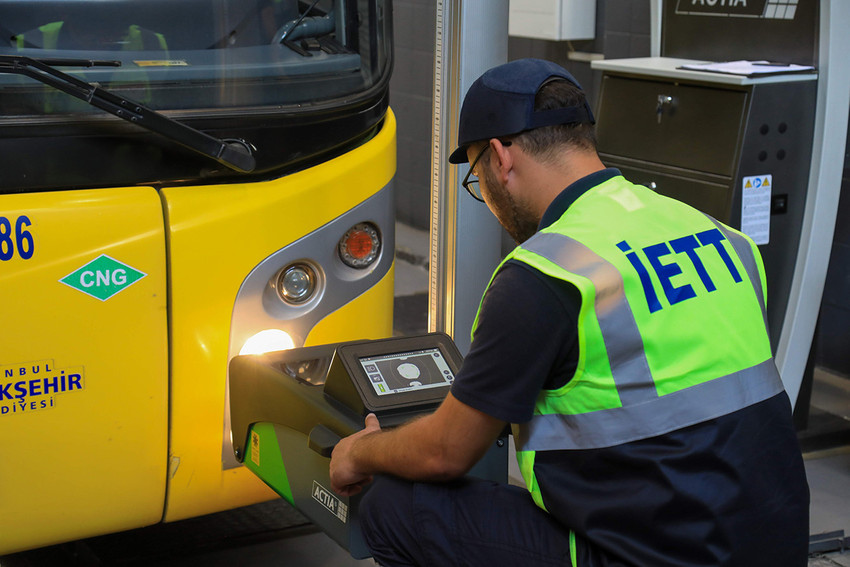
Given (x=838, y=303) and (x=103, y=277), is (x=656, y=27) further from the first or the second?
(x=103, y=277)

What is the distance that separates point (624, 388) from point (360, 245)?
1.15 m

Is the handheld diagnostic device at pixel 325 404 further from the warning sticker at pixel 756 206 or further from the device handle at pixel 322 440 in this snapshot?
the warning sticker at pixel 756 206

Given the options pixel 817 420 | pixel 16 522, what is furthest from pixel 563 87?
pixel 817 420

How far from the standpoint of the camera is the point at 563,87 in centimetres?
207

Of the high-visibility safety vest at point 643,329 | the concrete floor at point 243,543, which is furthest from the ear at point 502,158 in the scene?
Answer: the concrete floor at point 243,543

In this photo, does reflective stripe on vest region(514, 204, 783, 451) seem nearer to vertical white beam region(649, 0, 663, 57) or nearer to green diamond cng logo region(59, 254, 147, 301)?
green diamond cng logo region(59, 254, 147, 301)

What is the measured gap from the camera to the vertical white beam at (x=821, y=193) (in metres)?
3.51

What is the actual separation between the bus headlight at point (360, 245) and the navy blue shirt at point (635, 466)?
2.99 ft

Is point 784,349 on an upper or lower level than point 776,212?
lower

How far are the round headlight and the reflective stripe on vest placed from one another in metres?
0.94

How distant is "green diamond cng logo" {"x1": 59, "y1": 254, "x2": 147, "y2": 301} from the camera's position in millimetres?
2340

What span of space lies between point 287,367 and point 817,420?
2652mm

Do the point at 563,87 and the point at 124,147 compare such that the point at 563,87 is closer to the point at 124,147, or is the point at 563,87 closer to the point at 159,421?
the point at 124,147

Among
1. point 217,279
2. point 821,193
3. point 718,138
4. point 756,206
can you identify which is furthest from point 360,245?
point 821,193
